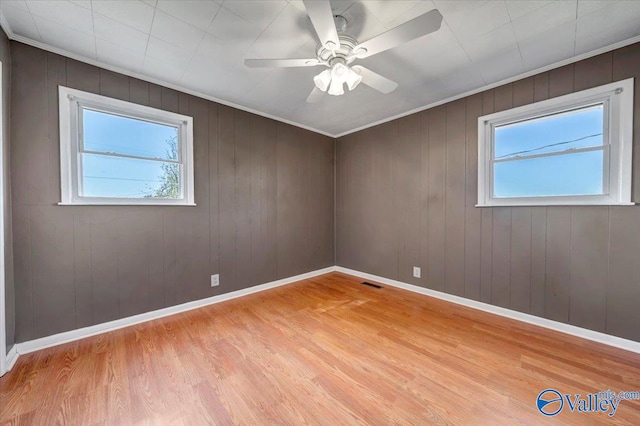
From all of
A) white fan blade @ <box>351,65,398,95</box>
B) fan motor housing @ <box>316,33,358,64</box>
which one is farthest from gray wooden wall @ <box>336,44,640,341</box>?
fan motor housing @ <box>316,33,358,64</box>

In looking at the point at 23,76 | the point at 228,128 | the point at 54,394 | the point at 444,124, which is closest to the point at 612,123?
the point at 444,124

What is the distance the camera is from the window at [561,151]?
2039 millimetres

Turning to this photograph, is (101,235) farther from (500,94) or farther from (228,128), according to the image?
(500,94)

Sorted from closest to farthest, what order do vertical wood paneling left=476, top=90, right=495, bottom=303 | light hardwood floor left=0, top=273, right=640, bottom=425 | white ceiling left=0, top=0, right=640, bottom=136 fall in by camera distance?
light hardwood floor left=0, top=273, right=640, bottom=425 < white ceiling left=0, top=0, right=640, bottom=136 < vertical wood paneling left=476, top=90, right=495, bottom=303

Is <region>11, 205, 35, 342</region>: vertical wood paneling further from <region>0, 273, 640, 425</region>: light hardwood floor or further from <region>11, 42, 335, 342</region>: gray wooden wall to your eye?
<region>0, 273, 640, 425</region>: light hardwood floor

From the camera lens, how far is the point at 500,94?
2637mm

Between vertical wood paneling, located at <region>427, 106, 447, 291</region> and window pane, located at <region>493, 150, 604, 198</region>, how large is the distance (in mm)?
585

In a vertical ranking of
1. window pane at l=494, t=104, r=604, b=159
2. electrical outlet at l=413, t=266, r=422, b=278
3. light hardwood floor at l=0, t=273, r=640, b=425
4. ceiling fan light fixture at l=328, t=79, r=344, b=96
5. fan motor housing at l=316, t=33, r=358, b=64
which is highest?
fan motor housing at l=316, t=33, r=358, b=64

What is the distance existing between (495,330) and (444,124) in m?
2.34

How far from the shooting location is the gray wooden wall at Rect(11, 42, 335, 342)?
6.52 feet

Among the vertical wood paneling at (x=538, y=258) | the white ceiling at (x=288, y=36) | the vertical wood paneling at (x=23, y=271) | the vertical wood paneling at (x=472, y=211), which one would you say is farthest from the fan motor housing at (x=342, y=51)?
the vertical wood paneling at (x=23, y=271)

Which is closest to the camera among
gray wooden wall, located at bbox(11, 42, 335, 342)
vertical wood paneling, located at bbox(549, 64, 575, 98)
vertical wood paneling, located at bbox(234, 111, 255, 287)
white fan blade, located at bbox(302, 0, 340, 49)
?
white fan blade, located at bbox(302, 0, 340, 49)

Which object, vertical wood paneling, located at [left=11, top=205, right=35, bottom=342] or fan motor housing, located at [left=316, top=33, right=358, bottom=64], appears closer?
fan motor housing, located at [left=316, top=33, right=358, bottom=64]

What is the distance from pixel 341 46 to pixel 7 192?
271cm
